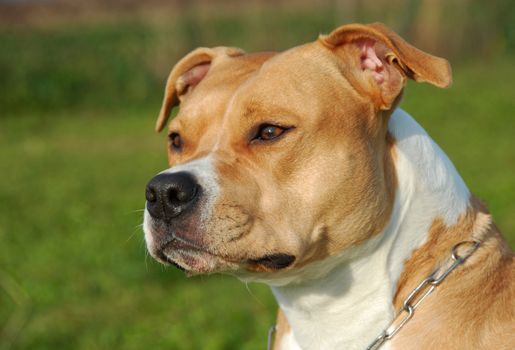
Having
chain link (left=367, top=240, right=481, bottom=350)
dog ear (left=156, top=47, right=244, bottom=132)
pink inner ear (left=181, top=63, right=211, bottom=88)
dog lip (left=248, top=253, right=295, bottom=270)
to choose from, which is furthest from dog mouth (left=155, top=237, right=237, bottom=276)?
pink inner ear (left=181, top=63, right=211, bottom=88)

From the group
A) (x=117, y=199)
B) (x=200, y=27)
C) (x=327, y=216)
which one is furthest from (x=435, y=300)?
(x=200, y=27)

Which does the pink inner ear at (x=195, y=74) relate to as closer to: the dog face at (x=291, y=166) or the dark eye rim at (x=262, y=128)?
the dog face at (x=291, y=166)

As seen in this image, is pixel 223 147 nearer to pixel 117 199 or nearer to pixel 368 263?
pixel 368 263

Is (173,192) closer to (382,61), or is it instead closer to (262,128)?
(262,128)

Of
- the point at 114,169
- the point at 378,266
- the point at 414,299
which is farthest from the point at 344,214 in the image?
the point at 114,169

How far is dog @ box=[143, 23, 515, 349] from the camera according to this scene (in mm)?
3609

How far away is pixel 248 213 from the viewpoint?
142 inches

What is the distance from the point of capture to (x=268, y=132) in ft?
12.6

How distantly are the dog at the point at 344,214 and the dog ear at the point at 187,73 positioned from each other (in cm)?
85

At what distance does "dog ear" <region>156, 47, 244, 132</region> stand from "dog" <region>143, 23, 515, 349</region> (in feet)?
2.78

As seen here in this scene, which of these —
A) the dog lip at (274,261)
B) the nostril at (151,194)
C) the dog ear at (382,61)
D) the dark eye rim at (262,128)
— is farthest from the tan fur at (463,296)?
the nostril at (151,194)

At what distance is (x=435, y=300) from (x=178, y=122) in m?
1.56

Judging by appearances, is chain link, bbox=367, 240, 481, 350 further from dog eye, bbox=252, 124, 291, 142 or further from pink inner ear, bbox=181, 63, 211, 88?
pink inner ear, bbox=181, 63, 211, 88

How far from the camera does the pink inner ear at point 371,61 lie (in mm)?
3998
